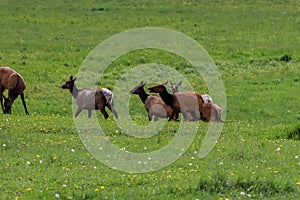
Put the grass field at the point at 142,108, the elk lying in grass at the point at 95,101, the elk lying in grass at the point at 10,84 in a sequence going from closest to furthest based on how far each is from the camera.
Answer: the grass field at the point at 142,108
the elk lying in grass at the point at 95,101
the elk lying in grass at the point at 10,84

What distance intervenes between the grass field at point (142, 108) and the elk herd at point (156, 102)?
44 cm

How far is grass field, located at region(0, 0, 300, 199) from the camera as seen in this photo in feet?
36.9

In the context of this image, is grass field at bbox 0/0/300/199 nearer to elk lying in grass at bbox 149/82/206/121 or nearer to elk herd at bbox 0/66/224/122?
elk herd at bbox 0/66/224/122

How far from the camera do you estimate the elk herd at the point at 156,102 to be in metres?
19.7

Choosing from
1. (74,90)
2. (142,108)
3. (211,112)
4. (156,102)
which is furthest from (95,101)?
(142,108)

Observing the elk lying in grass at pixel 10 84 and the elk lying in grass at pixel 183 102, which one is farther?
the elk lying in grass at pixel 10 84

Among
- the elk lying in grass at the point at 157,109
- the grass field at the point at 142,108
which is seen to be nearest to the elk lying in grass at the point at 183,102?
the elk lying in grass at the point at 157,109

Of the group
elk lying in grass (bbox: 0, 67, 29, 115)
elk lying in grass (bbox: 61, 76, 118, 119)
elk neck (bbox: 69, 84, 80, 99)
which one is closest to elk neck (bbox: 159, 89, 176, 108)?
elk lying in grass (bbox: 61, 76, 118, 119)

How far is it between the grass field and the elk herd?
0.44 m

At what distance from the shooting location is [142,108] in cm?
2433

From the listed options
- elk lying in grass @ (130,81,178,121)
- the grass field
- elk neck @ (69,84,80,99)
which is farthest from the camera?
elk neck @ (69,84,80,99)

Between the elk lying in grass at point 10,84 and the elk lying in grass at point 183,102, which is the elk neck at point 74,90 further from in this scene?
the elk lying in grass at point 183,102

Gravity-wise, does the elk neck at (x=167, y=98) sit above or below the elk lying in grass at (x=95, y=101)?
above

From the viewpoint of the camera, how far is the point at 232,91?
27.1 meters
